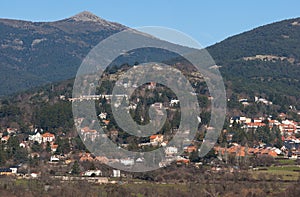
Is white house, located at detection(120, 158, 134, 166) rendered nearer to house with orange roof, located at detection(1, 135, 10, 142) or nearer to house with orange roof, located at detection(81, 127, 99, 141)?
house with orange roof, located at detection(81, 127, 99, 141)

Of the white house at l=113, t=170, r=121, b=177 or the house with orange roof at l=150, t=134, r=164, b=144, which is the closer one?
the white house at l=113, t=170, r=121, b=177

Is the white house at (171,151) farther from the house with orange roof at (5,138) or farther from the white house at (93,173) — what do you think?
the house with orange roof at (5,138)

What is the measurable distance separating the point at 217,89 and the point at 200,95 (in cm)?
463

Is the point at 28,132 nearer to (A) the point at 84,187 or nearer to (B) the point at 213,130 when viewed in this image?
(B) the point at 213,130

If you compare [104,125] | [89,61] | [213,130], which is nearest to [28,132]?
[104,125]

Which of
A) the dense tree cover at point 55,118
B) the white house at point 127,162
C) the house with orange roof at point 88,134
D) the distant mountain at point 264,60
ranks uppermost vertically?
the distant mountain at point 264,60

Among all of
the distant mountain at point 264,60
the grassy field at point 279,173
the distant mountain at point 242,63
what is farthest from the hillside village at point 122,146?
the distant mountain at point 264,60

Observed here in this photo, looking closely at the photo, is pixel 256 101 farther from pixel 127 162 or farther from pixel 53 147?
pixel 127 162

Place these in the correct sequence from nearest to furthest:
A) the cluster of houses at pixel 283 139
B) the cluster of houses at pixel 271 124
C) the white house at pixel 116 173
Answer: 1. the white house at pixel 116 173
2. the cluster of houses at pixel 283 139
3. the cluster of houses at pixel 271 124

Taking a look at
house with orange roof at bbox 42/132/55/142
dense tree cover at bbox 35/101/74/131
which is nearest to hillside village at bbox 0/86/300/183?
house with orange roof at bbox 42/132/55/142

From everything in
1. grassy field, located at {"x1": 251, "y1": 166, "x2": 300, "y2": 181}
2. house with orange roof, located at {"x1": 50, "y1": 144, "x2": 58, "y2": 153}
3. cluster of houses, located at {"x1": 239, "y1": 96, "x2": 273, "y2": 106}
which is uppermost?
cluster of houses, located at {"x1": 239, "y1": 96, "x2": 273, "y2": 106}

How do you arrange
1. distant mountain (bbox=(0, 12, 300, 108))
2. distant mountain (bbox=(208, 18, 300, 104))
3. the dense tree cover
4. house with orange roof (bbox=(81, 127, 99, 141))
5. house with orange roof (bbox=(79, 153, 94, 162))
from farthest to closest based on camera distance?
distant mountain (bbox=(0, 12, 300, 108)) → distant mountain (bbox=(208, 18, 300, 104)) → the dense tree cover → house with orange roof (bbox=(81, 127, 99, 141)) → house with orange roof (bbox=(79, 153, 94, 162))

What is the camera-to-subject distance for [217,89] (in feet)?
275

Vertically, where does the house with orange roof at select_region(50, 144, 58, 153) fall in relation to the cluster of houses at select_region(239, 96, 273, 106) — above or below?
below
